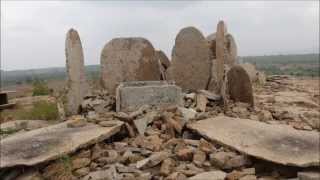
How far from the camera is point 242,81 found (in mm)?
8812

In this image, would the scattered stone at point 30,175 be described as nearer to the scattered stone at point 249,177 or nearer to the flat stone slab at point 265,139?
the flat stone slab at point 265,139

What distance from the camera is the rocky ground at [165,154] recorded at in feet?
17.8

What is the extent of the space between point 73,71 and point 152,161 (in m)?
4.03

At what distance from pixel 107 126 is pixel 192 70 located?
3607 millimetres

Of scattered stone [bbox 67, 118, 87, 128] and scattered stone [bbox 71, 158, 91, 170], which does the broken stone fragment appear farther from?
scattered stone [bbox 67, 118, 87, 128]

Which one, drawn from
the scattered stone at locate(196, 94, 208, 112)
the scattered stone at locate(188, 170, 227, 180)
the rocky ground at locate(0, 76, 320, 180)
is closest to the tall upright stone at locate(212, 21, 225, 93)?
the scattered stone at locate(196, 94, 208, 112)

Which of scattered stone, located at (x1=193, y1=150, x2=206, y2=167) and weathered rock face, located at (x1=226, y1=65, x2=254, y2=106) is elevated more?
weathered rock face, located at (x1=226, y1=65, x2=254, y2=106)

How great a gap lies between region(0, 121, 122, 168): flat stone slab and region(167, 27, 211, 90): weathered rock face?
3375mm

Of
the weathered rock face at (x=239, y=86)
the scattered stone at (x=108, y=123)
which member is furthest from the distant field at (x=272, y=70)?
the scattered stone at (x=108, y=123)

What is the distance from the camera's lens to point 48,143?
20.5 ft

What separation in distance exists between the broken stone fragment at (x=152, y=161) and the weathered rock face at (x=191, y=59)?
4.24 m

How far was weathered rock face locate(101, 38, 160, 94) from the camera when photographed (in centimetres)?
990

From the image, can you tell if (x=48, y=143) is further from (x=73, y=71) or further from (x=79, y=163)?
(x=73, y=71)

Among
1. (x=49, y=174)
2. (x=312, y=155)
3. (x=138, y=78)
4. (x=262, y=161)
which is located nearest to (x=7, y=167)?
(x=49, y=174)
